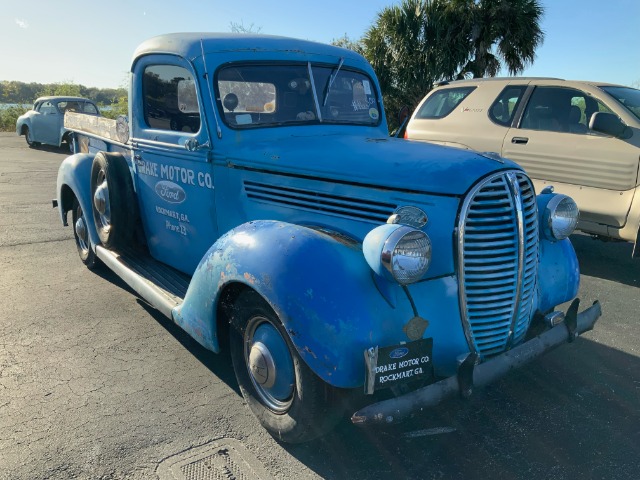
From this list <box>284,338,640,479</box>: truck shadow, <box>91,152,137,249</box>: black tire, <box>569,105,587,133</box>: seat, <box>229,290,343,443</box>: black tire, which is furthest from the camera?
<box>569,105,587,133</box>: seat

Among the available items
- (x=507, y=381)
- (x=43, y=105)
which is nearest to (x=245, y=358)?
(x=507, y=381)

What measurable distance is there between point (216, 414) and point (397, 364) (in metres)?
1.19

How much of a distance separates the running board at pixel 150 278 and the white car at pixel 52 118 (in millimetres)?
12755

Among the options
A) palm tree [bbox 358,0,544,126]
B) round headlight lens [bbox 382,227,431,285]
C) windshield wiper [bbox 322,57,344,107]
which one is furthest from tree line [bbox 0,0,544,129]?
round headlight lens [bbox 382,227,431,285]

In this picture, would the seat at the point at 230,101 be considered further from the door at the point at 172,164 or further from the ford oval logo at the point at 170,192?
the ford oval logo at the point at 170,192

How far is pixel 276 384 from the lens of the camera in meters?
2.48

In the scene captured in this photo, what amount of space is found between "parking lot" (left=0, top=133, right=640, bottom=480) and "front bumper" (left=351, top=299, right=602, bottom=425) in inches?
17.5

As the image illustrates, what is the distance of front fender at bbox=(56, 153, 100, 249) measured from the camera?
4.37 meters

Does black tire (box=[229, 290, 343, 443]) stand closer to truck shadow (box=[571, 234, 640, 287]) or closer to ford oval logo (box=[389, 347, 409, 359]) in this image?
ford oval logo (box=[389, 347, 409, 359])

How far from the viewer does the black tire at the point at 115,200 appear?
4.00 m

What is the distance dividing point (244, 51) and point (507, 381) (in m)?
2.70

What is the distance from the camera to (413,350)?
216cm

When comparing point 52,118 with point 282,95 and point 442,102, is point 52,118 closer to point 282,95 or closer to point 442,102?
point 442,102

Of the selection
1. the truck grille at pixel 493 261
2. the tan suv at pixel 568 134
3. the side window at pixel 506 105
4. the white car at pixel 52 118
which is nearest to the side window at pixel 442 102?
the tan suv at pixel 568 134
